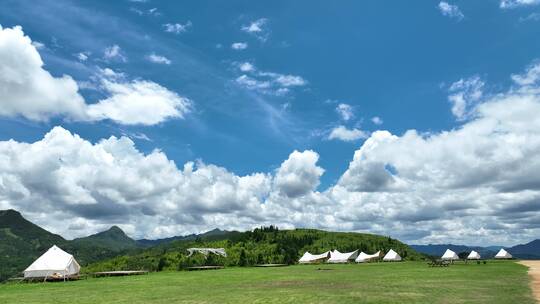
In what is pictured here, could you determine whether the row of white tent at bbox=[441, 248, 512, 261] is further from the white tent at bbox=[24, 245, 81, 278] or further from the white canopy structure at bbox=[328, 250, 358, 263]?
the white tent at bbox=[24, 245, 81, 278]

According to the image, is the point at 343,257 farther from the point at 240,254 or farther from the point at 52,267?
the point at 52,267

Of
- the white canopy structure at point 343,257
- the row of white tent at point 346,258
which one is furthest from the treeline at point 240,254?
the white canopy structure at point 343,257

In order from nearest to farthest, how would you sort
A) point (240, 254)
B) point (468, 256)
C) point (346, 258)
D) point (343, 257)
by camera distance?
point (346, 258), point (343, 257), point (240, 254), point (468, 256)

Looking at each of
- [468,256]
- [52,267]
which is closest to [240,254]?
[468,256]

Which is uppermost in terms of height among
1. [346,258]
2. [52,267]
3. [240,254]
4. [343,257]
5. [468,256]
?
[240,254]

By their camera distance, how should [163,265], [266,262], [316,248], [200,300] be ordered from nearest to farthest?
[200,300] → [163,265] → [266,262] → [316,248]

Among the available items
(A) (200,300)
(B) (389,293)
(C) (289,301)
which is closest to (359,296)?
(B) (389,293)

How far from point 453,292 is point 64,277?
5001 cm

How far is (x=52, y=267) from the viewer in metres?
64.1

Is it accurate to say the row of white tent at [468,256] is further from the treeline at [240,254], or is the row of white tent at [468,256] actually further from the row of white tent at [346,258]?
the treeline at [240,254]

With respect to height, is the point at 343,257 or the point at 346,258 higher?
the point at 343,257

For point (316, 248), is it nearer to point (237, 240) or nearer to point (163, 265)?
point (237, 240)

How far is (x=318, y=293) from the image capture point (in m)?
33.2

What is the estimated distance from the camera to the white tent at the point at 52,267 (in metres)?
63.8
